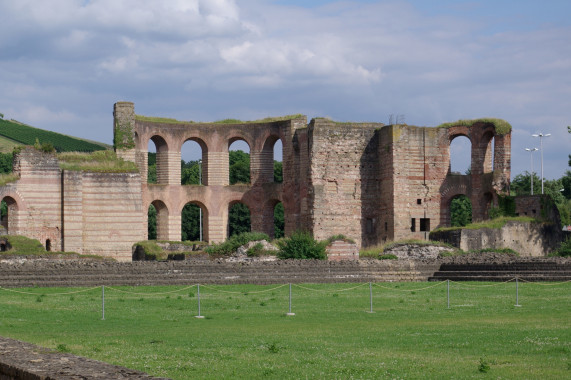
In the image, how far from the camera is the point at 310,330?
17.4m

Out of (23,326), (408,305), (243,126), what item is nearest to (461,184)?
(243,126)

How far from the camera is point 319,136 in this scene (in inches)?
1715

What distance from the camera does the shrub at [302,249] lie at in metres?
35.3

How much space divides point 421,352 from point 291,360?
2.31m

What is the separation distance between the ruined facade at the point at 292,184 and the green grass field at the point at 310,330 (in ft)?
43.3

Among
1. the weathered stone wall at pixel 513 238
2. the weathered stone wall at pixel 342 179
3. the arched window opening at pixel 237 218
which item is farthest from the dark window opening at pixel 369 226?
the arched window opening at pixel 237 218

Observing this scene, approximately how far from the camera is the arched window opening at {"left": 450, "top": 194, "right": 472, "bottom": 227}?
228ft

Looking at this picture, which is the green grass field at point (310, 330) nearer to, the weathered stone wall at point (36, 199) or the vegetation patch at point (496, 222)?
the vegetation patch at point (496, 222)

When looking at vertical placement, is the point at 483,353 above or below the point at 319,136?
below

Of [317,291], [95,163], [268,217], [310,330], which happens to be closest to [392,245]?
[268,217]

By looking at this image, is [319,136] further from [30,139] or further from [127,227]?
[30,139]

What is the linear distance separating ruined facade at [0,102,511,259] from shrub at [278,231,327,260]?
23.8 feet

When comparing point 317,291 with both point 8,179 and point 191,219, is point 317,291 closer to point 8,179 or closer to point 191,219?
point 8,179

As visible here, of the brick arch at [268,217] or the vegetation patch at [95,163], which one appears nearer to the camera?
the vegetation patch at [95,163]
